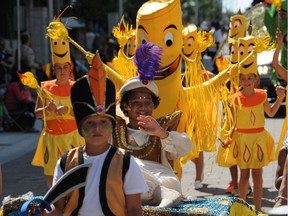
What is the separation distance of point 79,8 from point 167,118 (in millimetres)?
23157

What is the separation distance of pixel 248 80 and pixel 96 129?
12.7 feet

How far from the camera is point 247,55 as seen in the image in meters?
7.79

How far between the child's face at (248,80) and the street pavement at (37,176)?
818 mm

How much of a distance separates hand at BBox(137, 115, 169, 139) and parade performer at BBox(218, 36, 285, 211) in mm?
2461

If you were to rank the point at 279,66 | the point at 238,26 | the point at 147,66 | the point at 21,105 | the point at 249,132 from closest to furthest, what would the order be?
the point at 147,66
the point at 279,66
the point at 249,132
the point at 238,26
the point at 21,105

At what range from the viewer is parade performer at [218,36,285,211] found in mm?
7836

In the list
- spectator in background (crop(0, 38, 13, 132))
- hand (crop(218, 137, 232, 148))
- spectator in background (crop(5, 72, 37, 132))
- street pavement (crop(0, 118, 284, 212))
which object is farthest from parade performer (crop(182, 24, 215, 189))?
spectator in background (crop(0, 38, 13, 132))

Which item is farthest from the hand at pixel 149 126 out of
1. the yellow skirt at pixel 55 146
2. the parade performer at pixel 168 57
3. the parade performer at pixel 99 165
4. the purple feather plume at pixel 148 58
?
the yellow skirt at pixel 55 146

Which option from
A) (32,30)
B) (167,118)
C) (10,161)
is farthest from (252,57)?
(32,30)

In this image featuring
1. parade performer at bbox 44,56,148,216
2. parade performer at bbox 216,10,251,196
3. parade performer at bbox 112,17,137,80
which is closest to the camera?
parade performer at bbox 44,56,148,216

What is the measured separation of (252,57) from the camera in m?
7.59

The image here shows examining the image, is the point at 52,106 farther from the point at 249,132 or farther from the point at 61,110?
→ the point at 249,132

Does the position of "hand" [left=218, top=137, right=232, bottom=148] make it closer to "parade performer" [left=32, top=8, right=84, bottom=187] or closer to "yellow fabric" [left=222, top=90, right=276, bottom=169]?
"yellow fabric" [left=222, top=90, right=276, bottom=169]

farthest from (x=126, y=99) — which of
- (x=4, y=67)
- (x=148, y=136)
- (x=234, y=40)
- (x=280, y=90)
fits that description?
(x=4, y=67)
